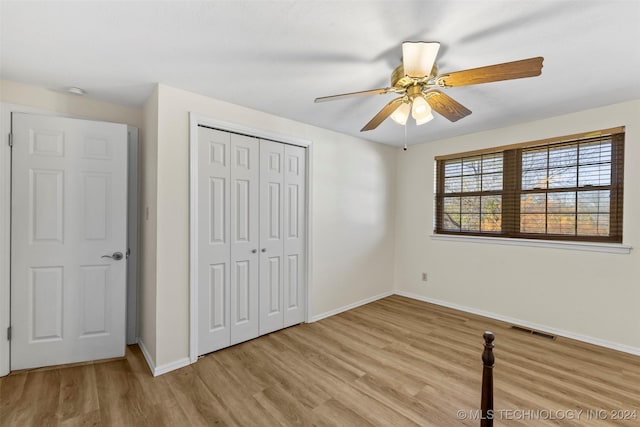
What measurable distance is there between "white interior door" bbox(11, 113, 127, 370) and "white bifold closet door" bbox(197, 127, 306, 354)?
0.75 m

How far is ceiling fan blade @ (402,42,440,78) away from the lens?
1.41m

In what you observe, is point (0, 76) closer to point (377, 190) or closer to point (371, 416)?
point (371, 416)

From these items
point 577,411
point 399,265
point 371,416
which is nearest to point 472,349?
point 577,411

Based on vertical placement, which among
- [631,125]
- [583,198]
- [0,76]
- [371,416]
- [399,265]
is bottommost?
[371,416]

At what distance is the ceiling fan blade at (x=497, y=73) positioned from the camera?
1.34m

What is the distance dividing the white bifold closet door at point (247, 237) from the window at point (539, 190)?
2234 millimetres

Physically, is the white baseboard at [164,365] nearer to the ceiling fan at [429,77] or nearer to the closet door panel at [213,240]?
the closet door panel at [213,240]

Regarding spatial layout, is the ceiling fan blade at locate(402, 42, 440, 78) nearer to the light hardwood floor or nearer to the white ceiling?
the white ceiling

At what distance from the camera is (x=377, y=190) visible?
164 inches

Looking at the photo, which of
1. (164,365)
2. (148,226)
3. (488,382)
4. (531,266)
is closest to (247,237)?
(148,226)

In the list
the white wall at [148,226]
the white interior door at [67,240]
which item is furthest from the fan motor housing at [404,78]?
the white interior door at [67,240]

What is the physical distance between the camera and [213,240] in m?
2.59

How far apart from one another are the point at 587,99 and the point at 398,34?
2.22 m

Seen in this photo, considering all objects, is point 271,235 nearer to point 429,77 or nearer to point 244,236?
point 244,236
